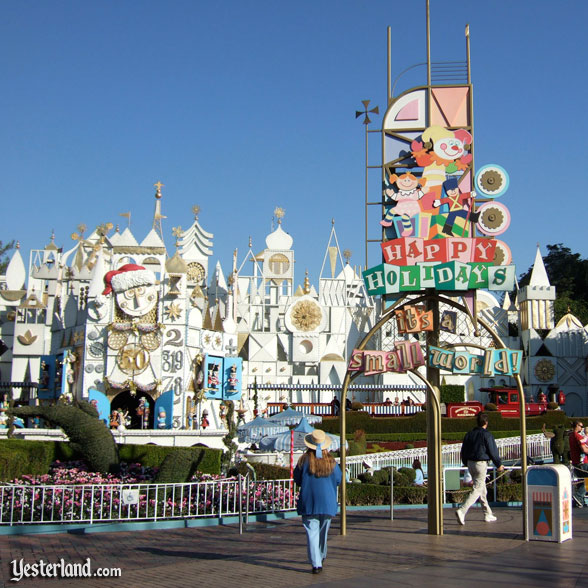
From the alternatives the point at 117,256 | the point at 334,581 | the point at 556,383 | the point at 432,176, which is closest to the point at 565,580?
the point at 334,581

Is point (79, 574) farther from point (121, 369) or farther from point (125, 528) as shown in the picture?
point (121, 369)

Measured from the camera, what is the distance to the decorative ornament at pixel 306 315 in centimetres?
5288

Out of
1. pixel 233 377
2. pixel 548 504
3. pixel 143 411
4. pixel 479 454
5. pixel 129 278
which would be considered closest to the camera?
pixel 548 504

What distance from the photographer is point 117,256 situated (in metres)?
39.3

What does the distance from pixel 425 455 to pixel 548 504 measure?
1390cm

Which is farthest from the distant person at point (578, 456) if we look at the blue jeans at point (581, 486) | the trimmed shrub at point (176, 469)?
the trimmed shrub at point (176, 469)

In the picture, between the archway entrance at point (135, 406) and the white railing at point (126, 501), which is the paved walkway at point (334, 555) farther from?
the archway entrance at point (135, 406)

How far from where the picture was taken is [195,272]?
2366 inches

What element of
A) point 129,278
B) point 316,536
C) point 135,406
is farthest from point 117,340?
point 316,536

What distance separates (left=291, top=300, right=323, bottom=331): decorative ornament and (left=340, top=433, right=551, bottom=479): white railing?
2549 centimetres

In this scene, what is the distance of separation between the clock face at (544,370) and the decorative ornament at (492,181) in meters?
43.5

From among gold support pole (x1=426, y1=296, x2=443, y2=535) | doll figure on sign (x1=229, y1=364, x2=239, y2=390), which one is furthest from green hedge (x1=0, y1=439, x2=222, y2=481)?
doll figure on sign (x1=229, y1=364, x2=239, y2=390)

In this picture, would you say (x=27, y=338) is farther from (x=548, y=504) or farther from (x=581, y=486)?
(x=548, y=504)

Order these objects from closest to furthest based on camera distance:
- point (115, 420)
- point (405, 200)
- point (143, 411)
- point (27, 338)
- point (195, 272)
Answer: point (405, 200) < point (115, 420) < point (143, 411) < point (27, 338) < point (195, 272)
